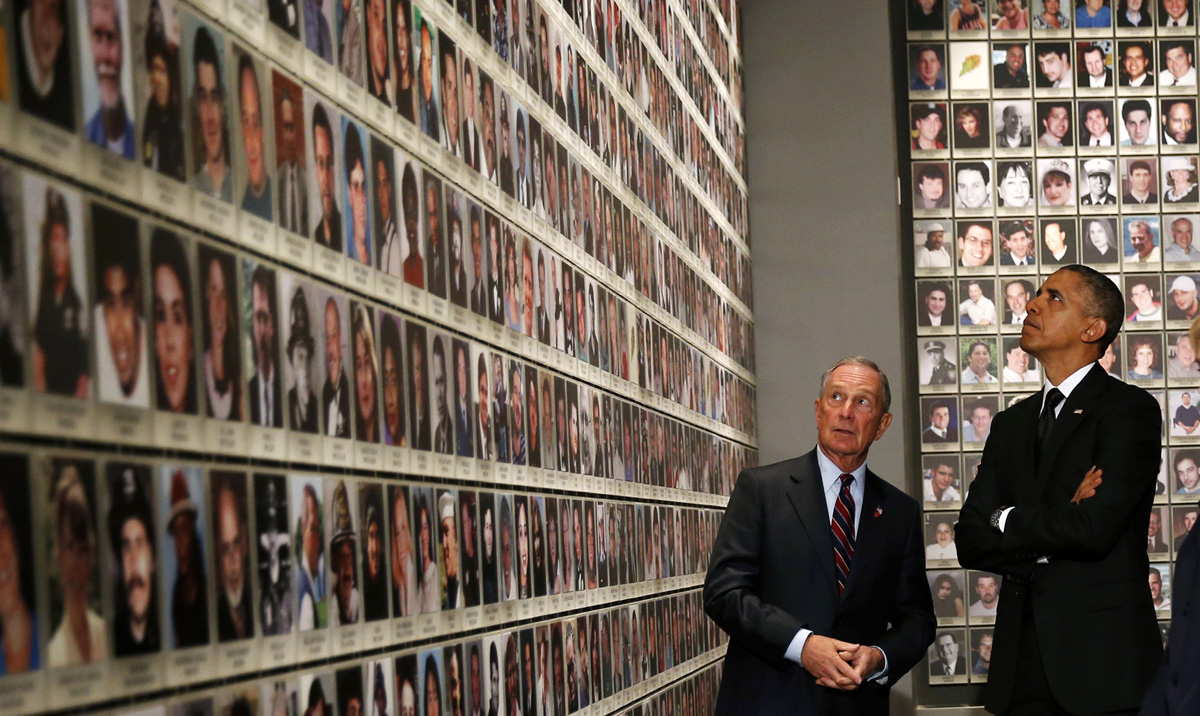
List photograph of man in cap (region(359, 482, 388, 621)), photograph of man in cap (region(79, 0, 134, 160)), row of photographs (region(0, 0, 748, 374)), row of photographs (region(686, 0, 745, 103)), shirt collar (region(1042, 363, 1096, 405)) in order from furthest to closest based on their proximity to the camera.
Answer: row of photographs (region(686, 0, 745, 103)) < shirt collar (region(1042, 363, 1096, 405)) < photograph of man in cap (region(359, 482, 388, 621)) < row of photographs (region(0, 0, 748, 374)) < photograph of man in cap (region(79, 0, 134, 160))

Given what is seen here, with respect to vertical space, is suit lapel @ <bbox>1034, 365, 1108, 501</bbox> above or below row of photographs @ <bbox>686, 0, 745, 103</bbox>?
below

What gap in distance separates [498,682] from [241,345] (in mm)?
1794

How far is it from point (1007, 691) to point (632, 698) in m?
1.56

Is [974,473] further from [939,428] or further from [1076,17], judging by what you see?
[1076,17]

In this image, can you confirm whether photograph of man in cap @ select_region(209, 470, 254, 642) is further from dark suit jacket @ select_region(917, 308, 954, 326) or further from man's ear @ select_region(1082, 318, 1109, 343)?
dark suit jacket @ select_region(917, 308, 954, 326)

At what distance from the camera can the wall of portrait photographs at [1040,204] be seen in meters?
12.0

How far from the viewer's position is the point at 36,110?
6.05 ft

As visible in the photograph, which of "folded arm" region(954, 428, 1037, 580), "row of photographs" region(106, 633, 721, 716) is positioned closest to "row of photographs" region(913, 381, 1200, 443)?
"row of photographs" region(106, 633, 721, 716)

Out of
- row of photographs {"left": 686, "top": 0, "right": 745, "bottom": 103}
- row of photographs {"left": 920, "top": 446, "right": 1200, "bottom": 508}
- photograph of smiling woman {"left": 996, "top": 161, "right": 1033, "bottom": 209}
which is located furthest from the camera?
photograph of smiling woman {"left": 996, "top": 161, "right": 1033, "bottom": 209}

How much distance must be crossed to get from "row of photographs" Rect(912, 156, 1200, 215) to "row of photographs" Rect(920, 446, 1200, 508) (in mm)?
1745

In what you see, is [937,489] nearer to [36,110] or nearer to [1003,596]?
[1003,596]

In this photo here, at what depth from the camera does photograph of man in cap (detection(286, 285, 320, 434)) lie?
8.54ft

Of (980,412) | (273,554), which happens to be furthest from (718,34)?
(273,554)

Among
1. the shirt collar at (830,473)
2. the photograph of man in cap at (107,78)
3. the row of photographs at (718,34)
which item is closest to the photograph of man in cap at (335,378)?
the photograph of man in cap at (107,78)
